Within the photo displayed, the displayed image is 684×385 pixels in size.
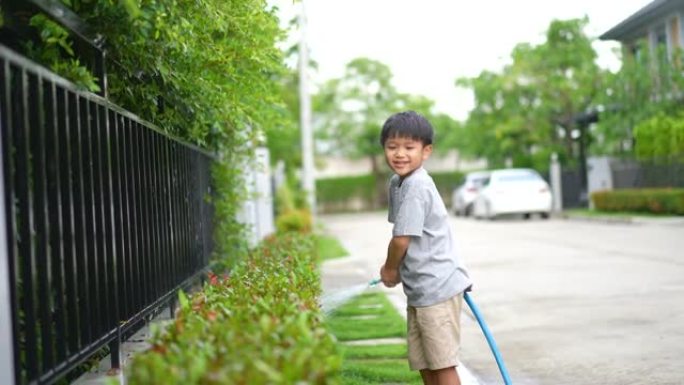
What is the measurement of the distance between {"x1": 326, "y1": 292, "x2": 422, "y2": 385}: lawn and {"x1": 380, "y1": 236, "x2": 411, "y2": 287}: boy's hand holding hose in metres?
0.36

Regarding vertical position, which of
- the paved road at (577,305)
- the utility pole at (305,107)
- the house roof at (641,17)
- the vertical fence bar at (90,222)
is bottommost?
the paved road at (577,305)

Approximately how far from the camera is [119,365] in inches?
180

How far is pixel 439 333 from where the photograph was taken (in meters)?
4.08

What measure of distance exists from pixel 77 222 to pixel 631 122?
86.3 ft

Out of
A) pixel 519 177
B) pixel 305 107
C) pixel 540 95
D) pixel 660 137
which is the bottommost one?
pixel 519 177

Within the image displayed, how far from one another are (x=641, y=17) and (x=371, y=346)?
1745 centimetres

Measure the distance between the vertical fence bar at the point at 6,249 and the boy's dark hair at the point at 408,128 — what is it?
1.70 meters

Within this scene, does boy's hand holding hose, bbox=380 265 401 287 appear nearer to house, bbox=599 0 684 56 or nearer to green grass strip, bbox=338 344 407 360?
green grass strip, bbox=338 344 407 360

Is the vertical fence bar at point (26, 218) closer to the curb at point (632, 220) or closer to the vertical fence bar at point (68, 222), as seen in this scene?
the vertical fence bar at point (68, 222)

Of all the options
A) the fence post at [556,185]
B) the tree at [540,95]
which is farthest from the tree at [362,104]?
the fence post at [556,185]

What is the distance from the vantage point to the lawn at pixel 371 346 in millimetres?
5609

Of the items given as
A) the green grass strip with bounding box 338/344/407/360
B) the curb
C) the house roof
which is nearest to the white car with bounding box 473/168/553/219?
the curb

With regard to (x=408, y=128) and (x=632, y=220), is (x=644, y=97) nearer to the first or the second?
(x=632, y=220)

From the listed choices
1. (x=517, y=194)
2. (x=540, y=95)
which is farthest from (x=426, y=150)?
(x=540, y=95)
